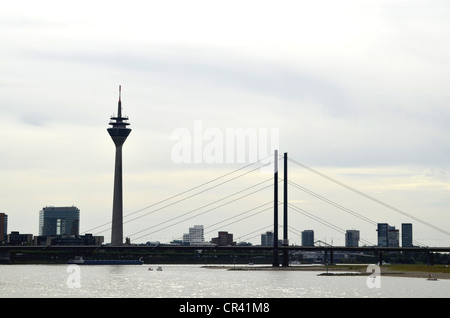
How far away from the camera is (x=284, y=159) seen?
629 feet

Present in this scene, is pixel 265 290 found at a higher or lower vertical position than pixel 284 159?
lower

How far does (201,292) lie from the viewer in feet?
315
